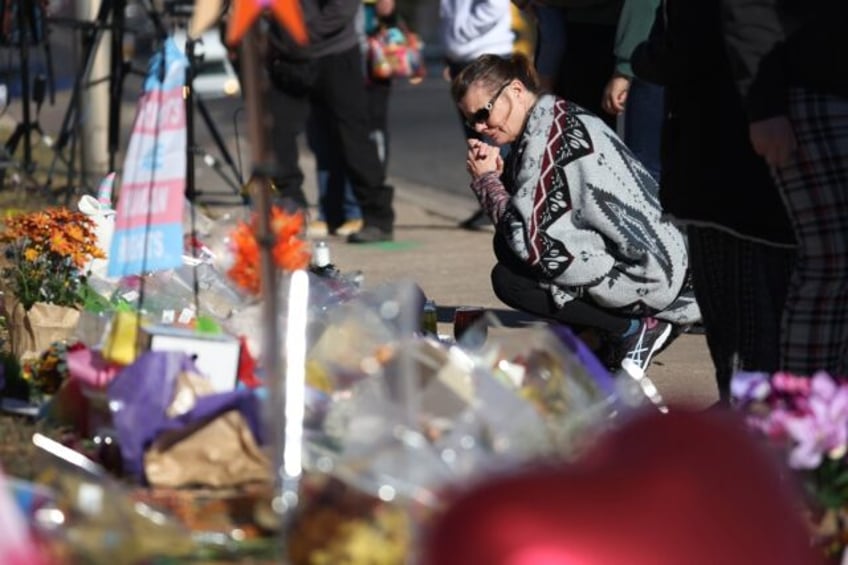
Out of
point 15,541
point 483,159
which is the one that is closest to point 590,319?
point 483,159

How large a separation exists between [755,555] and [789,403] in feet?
3.18

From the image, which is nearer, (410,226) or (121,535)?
(121,535)

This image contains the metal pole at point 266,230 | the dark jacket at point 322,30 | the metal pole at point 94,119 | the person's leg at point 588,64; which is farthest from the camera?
the metal pole at point 94,119

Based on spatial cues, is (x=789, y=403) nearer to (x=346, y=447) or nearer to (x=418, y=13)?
(x=346, y=447)

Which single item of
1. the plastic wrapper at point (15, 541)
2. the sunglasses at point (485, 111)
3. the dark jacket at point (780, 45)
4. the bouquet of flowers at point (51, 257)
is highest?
the plastic wrapper at point (15, 541)

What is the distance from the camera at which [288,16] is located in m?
3.18

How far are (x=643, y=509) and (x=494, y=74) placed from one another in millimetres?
3382

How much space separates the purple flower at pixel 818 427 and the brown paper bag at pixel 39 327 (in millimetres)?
2408

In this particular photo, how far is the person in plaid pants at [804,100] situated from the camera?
424 cm

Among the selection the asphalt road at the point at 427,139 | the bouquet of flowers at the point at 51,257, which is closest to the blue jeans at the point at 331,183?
the asphalt road at the point at 427,139

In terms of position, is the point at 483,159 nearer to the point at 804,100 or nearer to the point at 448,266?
the point at 804,100

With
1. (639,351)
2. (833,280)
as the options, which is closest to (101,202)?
(639,351)

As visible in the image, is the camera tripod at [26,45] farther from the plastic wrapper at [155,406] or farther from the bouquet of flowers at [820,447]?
the bouquet of flowers at [820,447]

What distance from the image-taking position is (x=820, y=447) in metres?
3.45
